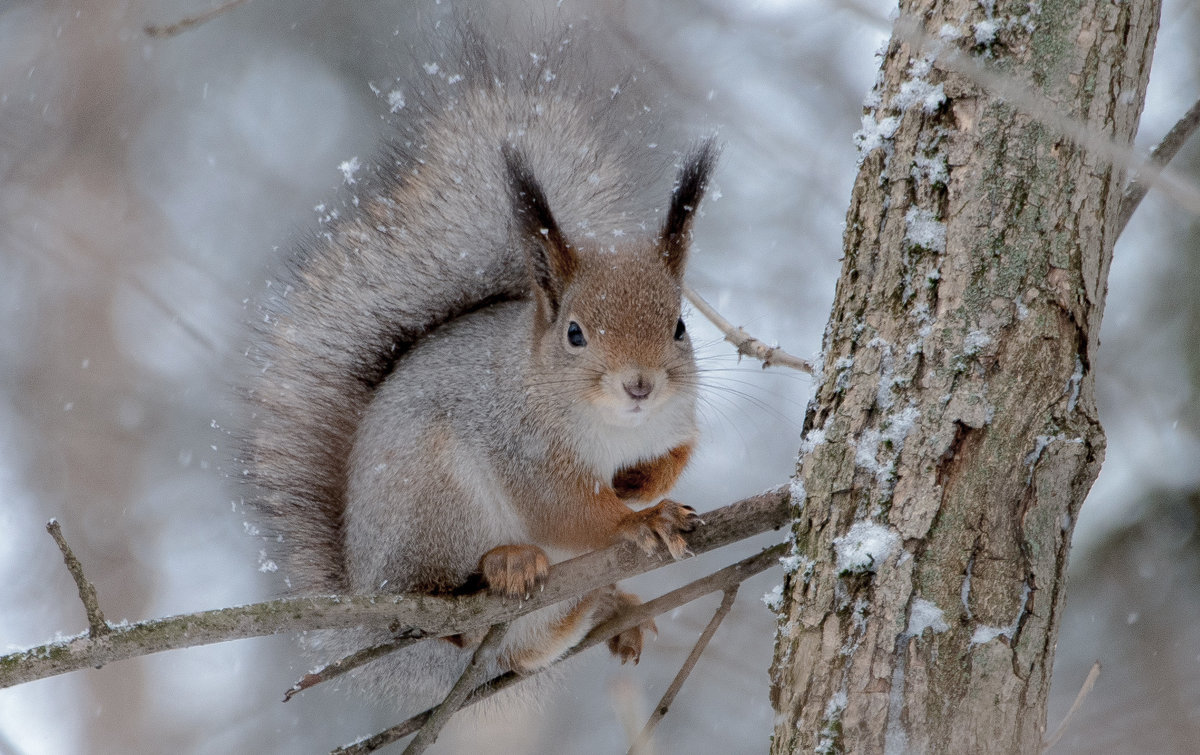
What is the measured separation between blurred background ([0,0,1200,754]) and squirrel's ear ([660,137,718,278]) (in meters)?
1.17

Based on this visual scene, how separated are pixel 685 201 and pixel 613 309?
0.31 meters

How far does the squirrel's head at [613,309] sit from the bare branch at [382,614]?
355 millimetres

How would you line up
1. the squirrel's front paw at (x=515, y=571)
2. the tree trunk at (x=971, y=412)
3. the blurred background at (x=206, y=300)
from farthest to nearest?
the blurred background at (x=206, y=300) < the squirrel's front paw at (x=515, y=571) < the tree trunk at (x=971, y=412)

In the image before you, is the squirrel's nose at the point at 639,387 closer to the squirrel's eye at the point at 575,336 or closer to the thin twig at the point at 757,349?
the squirrel's eye at the point at 575,336

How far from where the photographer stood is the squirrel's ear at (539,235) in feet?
7.54

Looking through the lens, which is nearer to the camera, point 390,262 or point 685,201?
point 685,201

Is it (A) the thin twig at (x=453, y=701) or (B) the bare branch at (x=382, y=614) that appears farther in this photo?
(A) the thin twig at (x=453, y=701)

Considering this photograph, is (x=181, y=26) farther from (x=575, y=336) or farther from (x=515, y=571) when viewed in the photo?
(x=515, y=571)

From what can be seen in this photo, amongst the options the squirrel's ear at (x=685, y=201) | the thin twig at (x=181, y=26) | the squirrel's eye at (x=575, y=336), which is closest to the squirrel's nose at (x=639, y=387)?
the squirrel's eye at (x=575, y=336)

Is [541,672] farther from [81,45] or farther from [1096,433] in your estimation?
[81,45]

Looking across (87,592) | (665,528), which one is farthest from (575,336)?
(87,592)

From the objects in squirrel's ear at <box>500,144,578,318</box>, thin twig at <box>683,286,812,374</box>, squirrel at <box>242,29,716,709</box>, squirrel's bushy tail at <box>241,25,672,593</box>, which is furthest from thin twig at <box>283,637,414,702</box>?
thin twig at <box>683,286,812,374</box>

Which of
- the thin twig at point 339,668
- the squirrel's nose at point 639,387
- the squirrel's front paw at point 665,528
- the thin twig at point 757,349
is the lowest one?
the thin twig at point 339,668

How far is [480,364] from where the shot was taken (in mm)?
2590
